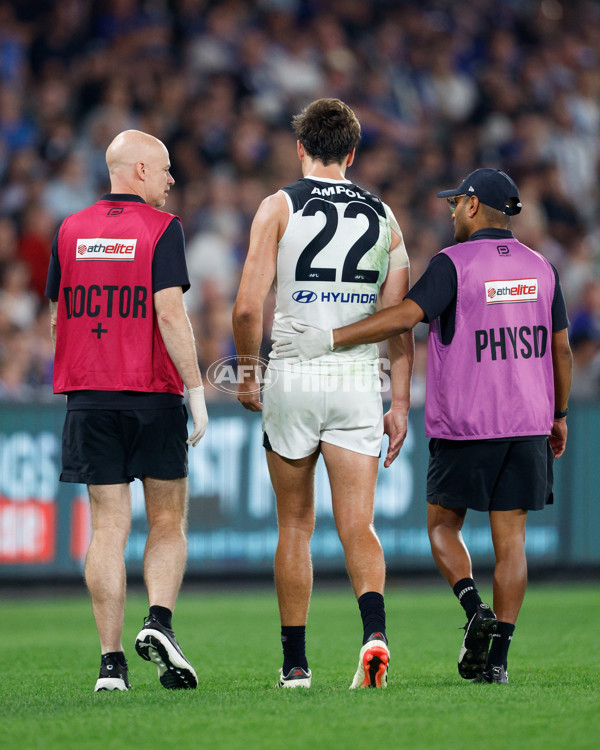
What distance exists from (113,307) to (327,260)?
100 cm

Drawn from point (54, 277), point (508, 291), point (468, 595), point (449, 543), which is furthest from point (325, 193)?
point (468, 595)

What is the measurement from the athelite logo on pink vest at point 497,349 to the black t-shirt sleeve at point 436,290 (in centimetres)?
4

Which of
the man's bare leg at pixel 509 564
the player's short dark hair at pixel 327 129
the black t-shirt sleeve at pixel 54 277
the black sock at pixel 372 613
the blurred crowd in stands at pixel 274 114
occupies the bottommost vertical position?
the black sock at pixel 372 613

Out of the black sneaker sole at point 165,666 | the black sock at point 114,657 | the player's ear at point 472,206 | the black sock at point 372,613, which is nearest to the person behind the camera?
the black sneaker sole at point 165,666

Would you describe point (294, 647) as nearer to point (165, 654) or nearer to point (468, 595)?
point (165, 654)

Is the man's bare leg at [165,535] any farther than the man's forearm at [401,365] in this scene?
No

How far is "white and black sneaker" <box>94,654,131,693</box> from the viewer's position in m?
5.55

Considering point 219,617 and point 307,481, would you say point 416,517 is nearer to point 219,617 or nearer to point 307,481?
point 219,617

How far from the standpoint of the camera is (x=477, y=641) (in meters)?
5.49

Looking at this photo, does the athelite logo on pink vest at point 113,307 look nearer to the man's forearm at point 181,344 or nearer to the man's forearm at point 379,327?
the man's forearm at point 181,344

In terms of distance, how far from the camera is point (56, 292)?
592 cm

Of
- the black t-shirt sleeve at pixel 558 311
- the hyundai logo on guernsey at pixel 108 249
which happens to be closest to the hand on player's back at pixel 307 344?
the hyundai logo on guernsey at pixel 108 249

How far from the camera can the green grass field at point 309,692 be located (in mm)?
4312

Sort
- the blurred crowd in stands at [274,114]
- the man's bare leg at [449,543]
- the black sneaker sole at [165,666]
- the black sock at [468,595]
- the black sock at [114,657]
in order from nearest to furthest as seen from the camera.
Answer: the black sneaker sole at [165,666]
the black sock at [114,657]
the black sock at [468,595]
the man's bare leg at [449,543]
the blurred crowd in stands at [274,114]
